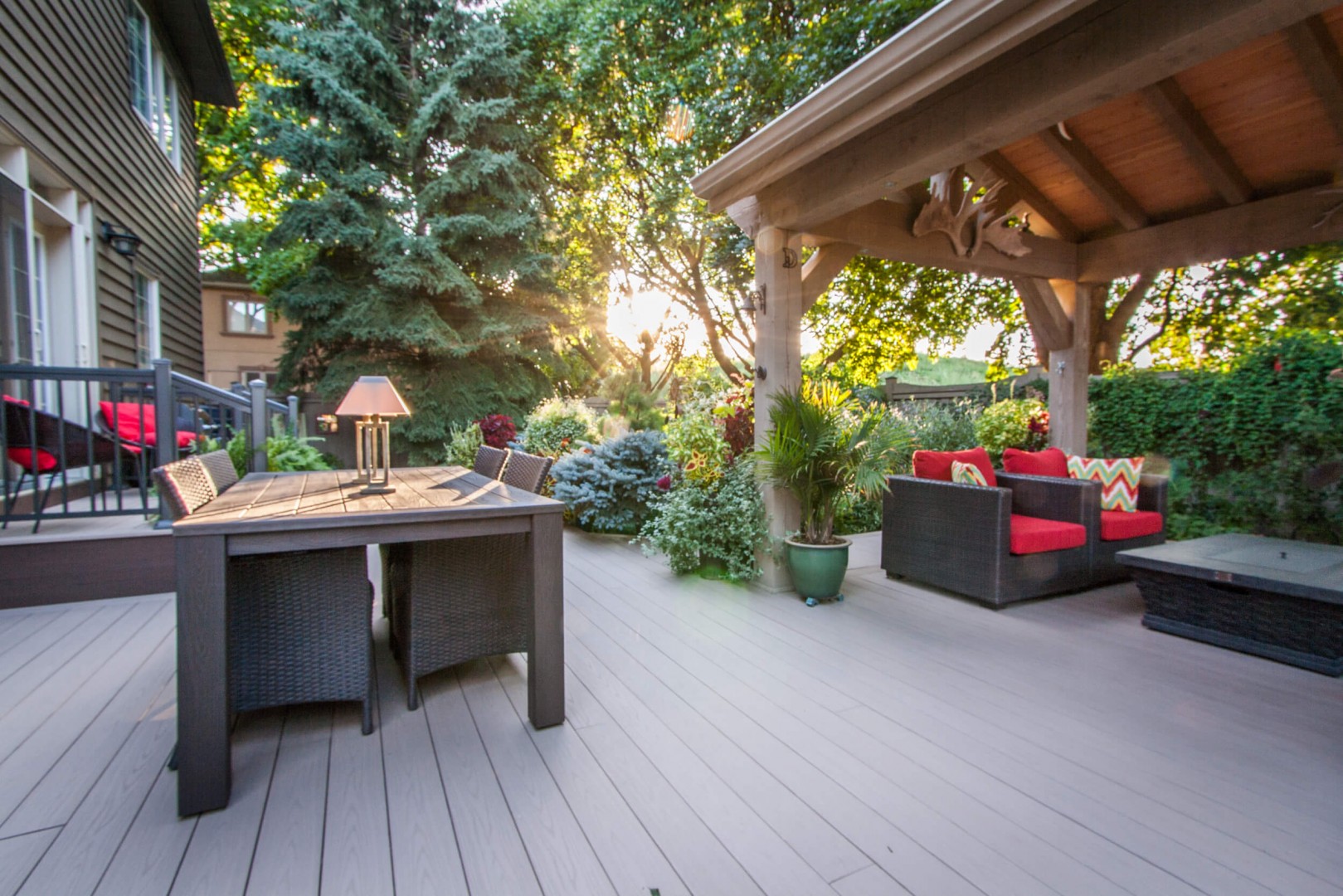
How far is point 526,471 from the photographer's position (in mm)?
2771

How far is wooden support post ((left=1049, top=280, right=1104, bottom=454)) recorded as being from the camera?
17.5 feet

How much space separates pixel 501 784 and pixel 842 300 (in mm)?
9448

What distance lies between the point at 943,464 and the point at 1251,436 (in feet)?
9.73

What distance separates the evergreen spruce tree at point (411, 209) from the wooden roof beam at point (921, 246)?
22.4 feet

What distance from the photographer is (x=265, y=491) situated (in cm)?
255

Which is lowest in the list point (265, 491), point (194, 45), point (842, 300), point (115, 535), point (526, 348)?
point (115, 535)

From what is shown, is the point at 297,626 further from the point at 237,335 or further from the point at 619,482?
the point at 237,335

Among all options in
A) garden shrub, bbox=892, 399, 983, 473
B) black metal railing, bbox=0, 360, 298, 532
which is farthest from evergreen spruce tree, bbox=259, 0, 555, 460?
garden shrub, bbox=892, 399, 983, 473

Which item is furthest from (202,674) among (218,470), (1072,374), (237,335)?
(237,335)

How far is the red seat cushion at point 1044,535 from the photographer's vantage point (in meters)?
3.48

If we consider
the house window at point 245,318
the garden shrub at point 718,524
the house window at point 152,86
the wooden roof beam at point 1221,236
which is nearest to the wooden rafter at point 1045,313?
the wooden roof beam at point 1221,236

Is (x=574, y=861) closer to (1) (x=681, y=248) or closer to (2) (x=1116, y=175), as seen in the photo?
(2) (x=1116, y=175)

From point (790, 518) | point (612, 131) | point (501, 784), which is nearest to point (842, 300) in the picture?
point (612, 131)

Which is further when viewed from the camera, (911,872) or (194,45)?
(194,45)
